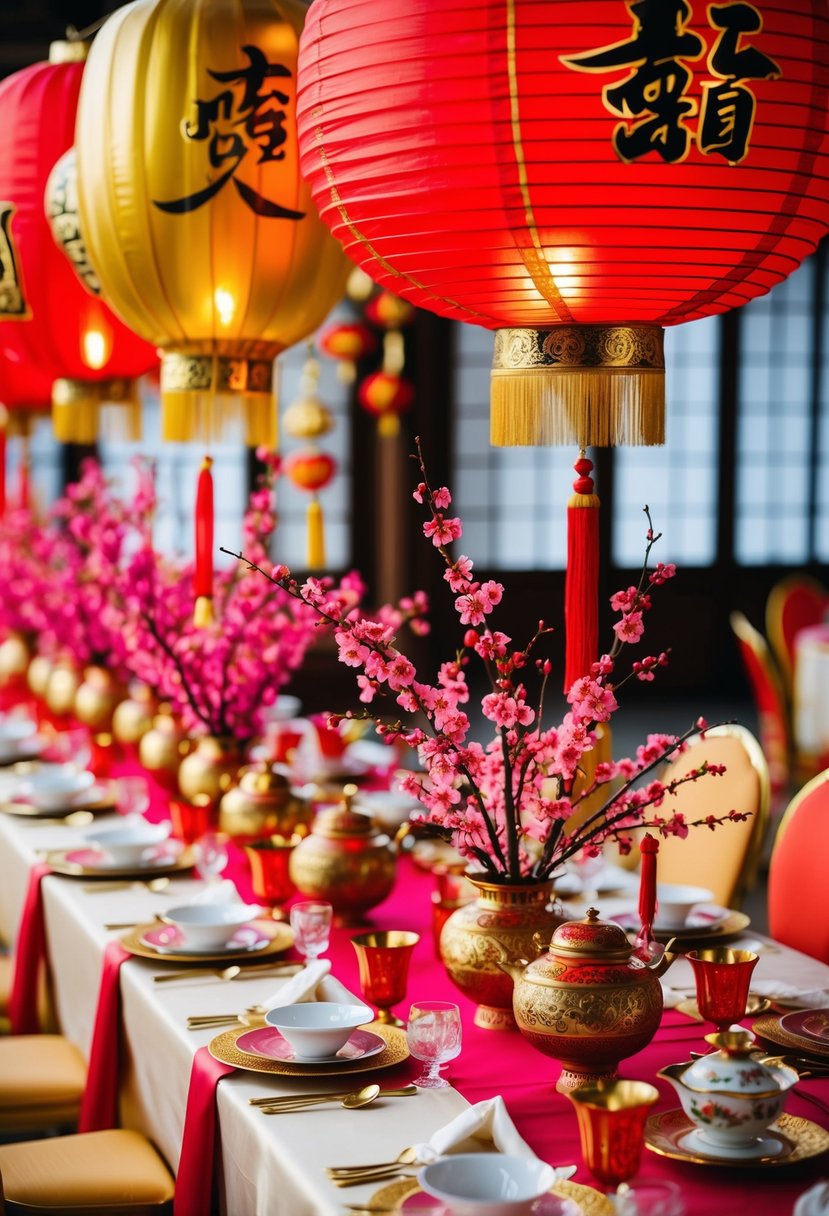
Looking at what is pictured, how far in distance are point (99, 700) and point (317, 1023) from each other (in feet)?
6.57

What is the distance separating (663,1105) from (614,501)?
788 cm

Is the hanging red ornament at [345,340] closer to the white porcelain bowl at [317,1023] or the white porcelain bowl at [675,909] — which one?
the white porcelain bowl at [675,909]

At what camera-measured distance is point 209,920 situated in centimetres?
221

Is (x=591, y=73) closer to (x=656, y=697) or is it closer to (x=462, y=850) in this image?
(x=462, y=850)

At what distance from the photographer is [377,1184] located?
1.41 meters

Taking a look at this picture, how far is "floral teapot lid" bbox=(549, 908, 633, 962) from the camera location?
5.31ft

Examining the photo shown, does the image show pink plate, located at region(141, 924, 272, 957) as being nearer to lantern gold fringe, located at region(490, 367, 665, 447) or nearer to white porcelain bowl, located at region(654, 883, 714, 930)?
white porcelain bowl, located at region(654, 883, 714, 930)

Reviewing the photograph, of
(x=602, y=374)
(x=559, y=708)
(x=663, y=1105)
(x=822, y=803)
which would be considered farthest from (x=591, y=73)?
(x=559, y=708)

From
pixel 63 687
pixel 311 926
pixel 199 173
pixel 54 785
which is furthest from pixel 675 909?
pixel 63 687

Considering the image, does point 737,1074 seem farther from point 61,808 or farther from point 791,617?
point 791,617

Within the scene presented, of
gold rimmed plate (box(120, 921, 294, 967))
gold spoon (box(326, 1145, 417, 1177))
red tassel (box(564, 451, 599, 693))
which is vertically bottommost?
gold spoon (box(326, 1145, 417, 1177))

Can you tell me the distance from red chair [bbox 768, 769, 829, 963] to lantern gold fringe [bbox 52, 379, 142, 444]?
59.9 inches

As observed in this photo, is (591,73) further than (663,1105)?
No

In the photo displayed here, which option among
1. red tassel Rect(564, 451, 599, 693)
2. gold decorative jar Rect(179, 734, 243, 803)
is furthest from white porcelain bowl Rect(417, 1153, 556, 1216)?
gold decorative jar Rect(179, 734, 243, 803)
